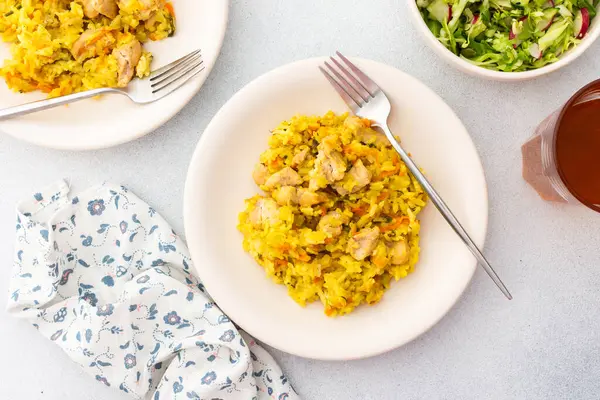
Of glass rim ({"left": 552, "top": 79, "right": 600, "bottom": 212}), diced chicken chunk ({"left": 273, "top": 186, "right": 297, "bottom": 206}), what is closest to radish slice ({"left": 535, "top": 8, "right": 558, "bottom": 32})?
glass rim ({"left": 552, "top": 79, "right": 600, "bottom": 212})

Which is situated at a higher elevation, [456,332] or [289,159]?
[289,159]

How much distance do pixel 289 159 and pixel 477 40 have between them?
28.0 inches

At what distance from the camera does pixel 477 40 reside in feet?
6.50

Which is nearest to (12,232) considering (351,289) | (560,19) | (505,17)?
(351,289)

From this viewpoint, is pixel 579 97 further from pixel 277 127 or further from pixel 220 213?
pixel 220 213

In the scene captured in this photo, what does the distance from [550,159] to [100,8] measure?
149cm

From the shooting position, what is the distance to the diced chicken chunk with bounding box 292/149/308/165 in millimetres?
1896

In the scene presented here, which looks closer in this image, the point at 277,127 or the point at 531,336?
the point at 277,127

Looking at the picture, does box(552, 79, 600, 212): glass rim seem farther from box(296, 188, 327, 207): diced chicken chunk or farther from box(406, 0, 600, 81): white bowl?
box(296, 188, 327, 207): diced chicken chunk

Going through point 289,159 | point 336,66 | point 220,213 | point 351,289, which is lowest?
point 351,289

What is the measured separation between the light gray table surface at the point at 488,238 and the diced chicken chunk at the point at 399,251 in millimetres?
397

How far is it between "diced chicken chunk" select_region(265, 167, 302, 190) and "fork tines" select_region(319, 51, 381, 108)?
310 mm

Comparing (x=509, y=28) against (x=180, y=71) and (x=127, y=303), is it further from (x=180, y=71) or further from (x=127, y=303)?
(x=127, y=303)

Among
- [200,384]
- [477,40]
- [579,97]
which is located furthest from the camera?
[200,384]
